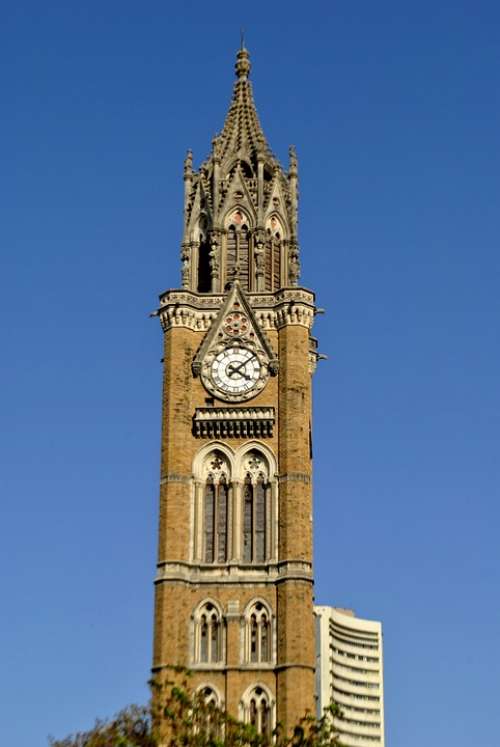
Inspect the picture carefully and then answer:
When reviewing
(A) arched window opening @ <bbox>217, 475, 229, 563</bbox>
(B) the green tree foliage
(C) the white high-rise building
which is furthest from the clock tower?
(C) the white high-rise building

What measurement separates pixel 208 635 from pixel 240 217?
62.2 ft

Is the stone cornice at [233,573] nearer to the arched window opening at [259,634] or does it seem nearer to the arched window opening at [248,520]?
the arched window opening at [248,520]

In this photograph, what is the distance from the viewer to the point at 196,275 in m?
69.9

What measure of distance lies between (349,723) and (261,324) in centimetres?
8379

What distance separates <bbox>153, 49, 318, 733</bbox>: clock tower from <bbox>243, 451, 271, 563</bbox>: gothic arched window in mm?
56

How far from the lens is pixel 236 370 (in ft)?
218

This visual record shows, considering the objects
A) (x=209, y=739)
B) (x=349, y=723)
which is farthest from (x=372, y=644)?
(x=209, y=739)

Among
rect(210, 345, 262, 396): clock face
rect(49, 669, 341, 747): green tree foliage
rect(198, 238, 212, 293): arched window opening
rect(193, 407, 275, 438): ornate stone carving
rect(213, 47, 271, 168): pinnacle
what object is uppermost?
rect(213, 47, 271, 168): pinnacle

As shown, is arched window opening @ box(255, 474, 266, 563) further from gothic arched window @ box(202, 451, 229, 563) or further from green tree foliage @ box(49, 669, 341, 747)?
green tree foliage @ box(49, 669, 341, 747)

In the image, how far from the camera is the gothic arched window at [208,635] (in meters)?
62.0

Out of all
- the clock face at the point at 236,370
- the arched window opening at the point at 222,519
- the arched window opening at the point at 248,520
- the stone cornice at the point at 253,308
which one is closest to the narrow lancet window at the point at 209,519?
the arched window opening at the point at 222,519

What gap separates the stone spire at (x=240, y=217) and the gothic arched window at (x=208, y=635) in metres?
14.0

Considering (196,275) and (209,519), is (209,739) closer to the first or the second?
(209,519)

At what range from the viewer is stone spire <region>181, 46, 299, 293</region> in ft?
229
